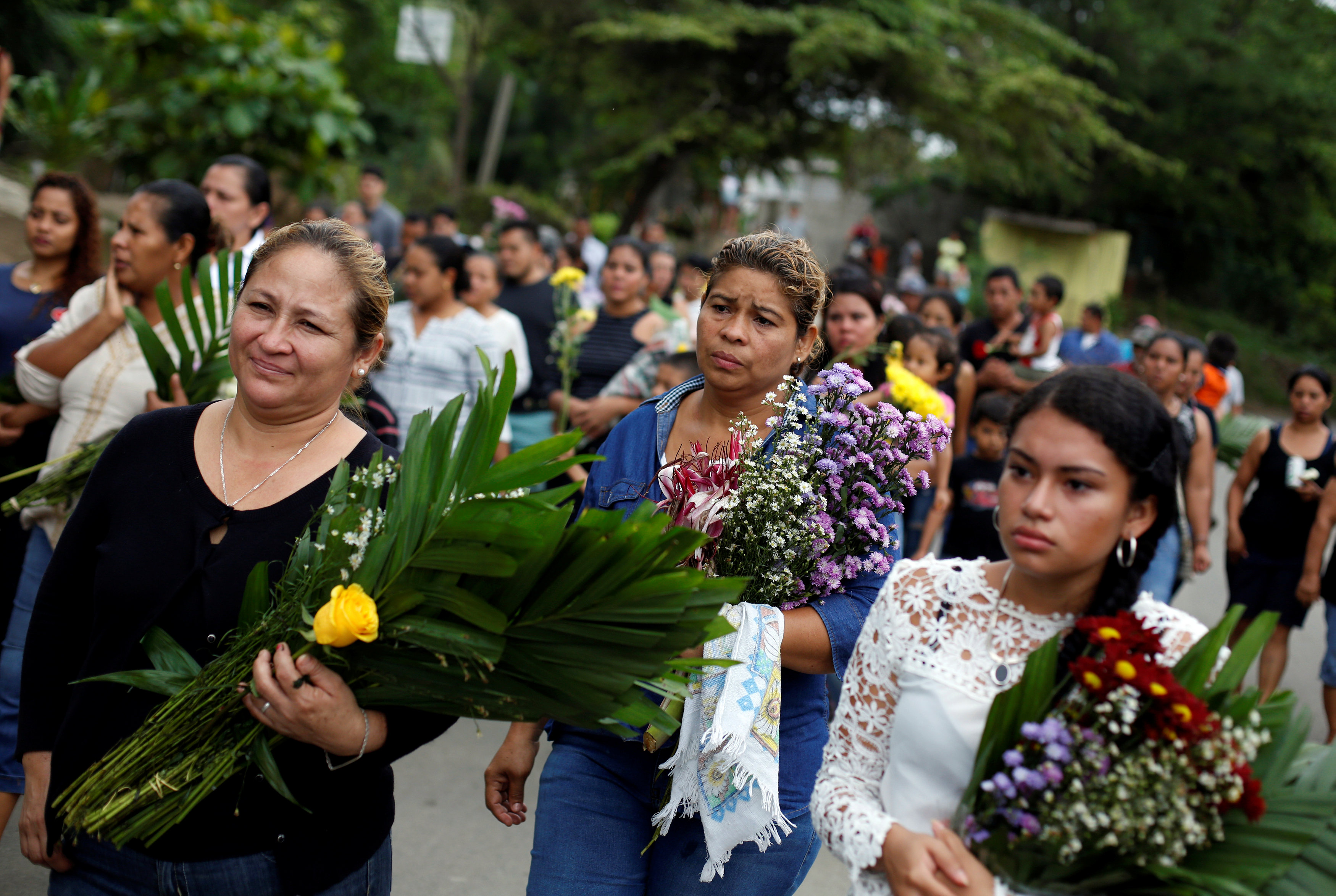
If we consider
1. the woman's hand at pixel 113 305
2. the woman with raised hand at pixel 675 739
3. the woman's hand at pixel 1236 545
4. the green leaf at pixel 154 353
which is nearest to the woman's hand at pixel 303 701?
the woman with raised hand at pixel 675 739

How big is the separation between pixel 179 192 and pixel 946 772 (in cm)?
340

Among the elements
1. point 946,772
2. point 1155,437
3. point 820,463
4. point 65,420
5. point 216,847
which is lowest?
point 216,847

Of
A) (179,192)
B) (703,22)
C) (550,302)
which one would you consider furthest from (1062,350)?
(703,22)

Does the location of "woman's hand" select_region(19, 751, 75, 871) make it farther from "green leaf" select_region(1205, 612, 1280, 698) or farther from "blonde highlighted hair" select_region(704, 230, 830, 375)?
"green leaf" select_region(1205, 612, 1280, 698)

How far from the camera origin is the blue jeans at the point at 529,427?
6.80 m

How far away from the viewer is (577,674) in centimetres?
199

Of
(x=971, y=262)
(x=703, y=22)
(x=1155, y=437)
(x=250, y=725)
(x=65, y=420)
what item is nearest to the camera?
(x=1155, y=437)

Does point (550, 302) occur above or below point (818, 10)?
below

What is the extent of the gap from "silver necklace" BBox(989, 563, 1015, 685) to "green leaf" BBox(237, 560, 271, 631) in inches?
54.6

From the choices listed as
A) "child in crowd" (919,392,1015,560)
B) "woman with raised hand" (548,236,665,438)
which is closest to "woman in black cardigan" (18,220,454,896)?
"woman with raised hand" (548,236,665,438)

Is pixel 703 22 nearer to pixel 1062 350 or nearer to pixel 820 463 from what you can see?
pixel 1062 350

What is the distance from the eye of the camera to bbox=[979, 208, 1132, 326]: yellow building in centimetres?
2878

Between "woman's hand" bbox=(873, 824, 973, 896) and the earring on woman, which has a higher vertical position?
the earring on woman

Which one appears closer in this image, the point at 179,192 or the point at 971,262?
the point at 179,192
